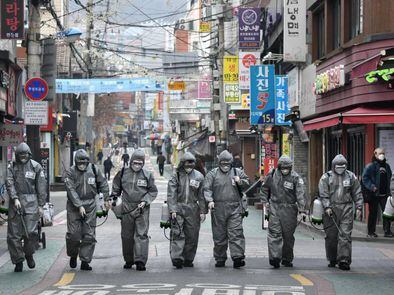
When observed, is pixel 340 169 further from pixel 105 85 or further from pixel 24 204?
pixel 105 85

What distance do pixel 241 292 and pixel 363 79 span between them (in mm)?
10576

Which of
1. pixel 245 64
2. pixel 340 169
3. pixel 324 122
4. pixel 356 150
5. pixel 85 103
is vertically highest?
pixel 245 64

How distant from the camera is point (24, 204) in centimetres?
1275

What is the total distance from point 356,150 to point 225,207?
9.71 meters

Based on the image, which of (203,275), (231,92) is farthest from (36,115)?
(231,92)

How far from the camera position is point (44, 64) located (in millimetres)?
20281

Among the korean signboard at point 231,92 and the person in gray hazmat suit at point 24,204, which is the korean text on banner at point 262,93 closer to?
the korean signboard at point 231,92

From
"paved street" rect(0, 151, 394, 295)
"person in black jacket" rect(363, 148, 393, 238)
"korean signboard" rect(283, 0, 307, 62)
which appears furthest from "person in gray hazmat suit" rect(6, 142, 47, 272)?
"korean signboard" rect(283, 0, 307, 62)

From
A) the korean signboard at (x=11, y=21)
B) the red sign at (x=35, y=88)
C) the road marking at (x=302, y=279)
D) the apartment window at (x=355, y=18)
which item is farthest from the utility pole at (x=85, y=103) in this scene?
the road marking at (x=302, y=279)

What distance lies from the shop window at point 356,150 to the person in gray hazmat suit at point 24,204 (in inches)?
419

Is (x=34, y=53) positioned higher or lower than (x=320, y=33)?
lower

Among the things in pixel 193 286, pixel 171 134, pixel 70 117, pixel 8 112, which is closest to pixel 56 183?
pixel 70 117

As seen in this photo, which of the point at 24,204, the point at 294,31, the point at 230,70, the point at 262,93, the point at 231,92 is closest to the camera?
the point at 24,204

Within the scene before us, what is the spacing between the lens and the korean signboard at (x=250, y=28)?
1318 inches
